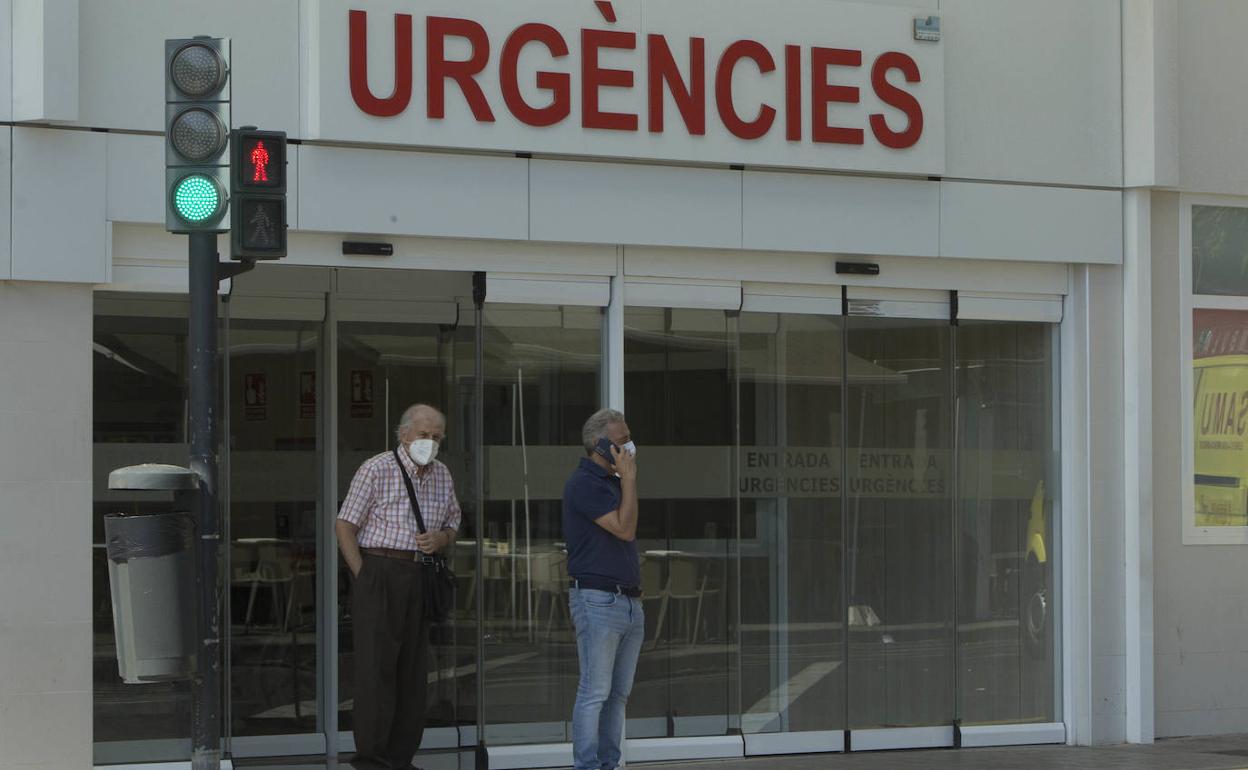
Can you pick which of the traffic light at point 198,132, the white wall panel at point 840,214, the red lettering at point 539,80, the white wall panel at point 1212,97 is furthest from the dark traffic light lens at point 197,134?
the white wall panel at point 1212,97

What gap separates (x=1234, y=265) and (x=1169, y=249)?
23.7 inches

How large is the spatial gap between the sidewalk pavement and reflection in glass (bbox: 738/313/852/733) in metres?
0.39

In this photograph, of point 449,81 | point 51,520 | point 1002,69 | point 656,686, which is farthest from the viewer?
point 1002,69

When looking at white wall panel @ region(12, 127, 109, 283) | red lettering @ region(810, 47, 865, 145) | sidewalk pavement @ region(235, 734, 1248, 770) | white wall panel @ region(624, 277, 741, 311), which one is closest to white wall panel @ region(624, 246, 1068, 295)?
white wall panel @ region(624, 277, 741, 311)

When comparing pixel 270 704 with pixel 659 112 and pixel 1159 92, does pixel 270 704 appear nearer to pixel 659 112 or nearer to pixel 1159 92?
pixel 659 112

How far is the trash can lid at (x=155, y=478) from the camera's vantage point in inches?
286

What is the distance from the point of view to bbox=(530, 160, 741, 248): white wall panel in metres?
10.8

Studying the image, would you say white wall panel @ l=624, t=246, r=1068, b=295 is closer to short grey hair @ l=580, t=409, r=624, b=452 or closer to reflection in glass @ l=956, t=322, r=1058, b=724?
reflection in glass @ l=956, t=322, r=1058, b=724

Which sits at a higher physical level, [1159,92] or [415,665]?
[1159,92]

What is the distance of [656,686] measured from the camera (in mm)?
11328

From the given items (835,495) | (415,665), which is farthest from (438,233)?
(835,495)

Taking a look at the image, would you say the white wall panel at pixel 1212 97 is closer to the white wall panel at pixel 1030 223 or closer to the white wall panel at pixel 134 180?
the white wall panel at pixel 1030 223

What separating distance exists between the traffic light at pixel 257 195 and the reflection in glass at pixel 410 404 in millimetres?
3290

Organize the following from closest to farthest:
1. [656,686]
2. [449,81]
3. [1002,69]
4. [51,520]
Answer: [51,520], [449,81], [656,686], [1002,69]
